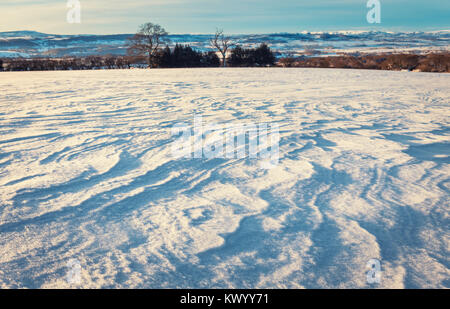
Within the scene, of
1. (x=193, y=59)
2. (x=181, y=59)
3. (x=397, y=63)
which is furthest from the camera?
(x=193, y=59)

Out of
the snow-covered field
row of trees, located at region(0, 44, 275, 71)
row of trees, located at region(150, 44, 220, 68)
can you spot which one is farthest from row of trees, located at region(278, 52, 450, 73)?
the snow-covered field

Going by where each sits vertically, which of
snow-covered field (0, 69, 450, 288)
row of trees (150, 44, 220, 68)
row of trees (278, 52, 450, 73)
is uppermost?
row of trees (150, 44, 220, 68)

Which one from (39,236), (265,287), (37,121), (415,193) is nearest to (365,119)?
(415,193)

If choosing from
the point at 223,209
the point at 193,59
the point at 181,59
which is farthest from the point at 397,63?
the point at 223,209

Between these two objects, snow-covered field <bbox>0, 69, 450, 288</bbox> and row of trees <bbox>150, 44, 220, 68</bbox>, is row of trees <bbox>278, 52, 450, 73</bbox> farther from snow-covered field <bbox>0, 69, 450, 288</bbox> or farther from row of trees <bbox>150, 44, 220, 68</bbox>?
snow-covered field <bbox>0, 69, 450, 288</bbox>

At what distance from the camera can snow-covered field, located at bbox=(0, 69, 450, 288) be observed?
174 cm

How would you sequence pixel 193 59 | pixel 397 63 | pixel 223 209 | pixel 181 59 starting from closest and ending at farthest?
pixel 223 209 → pixel 397 63 → pixel 181 59 → pixel 193 59

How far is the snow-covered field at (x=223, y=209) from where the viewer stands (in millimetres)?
Result: 1740

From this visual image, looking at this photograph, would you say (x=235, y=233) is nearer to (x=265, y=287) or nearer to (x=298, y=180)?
(x=265, y=287)

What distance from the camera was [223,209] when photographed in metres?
2.40

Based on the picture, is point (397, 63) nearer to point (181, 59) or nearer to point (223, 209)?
point (181, 59)

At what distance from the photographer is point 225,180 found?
295 cm

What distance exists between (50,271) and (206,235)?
92 centimetres

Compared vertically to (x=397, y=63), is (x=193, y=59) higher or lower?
higher
